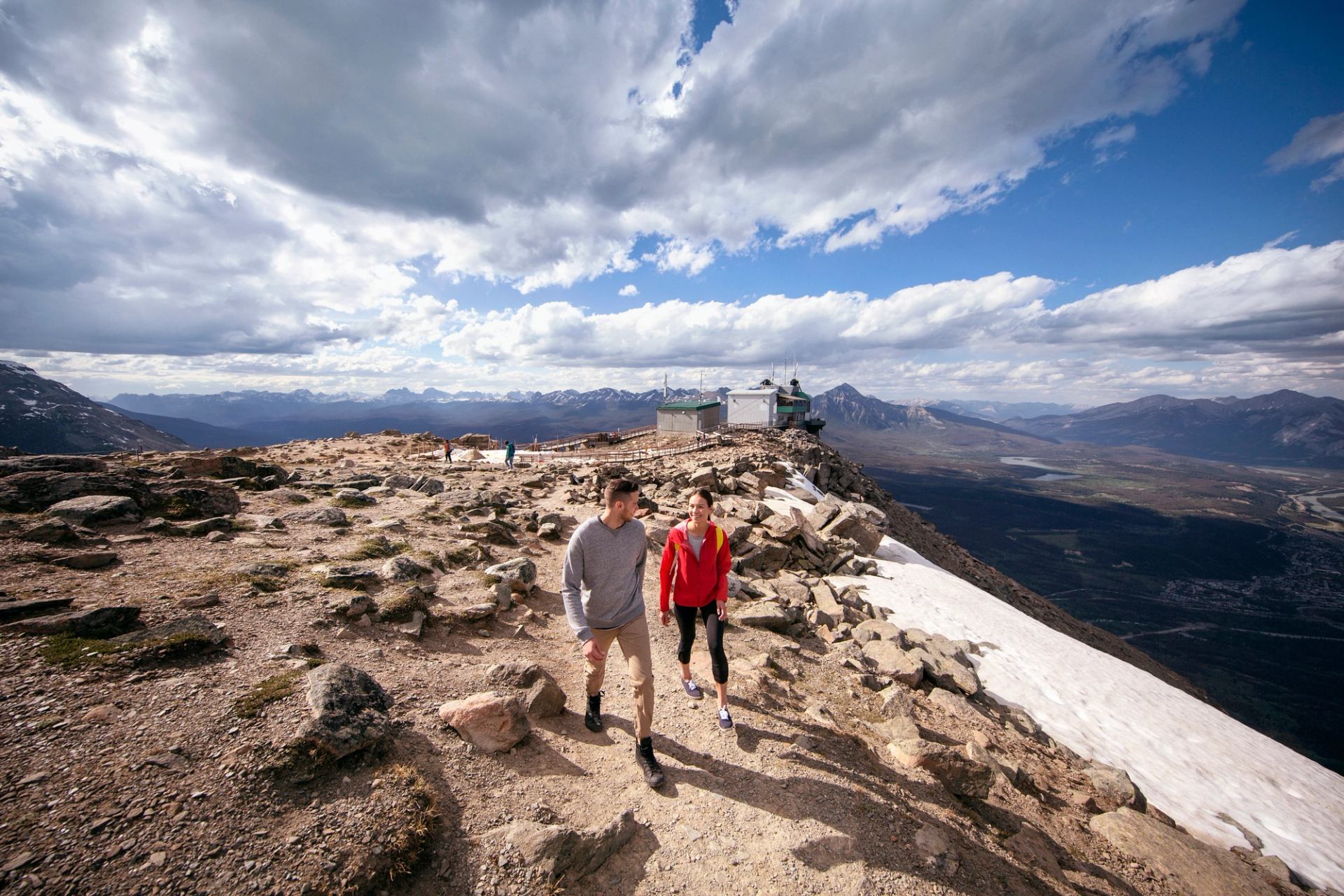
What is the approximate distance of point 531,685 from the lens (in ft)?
22.3

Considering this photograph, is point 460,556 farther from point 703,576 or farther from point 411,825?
point 411,825

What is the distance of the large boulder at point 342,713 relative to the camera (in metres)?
4.68

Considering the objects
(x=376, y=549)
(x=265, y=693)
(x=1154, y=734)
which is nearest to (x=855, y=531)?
(x=1154, y=734)

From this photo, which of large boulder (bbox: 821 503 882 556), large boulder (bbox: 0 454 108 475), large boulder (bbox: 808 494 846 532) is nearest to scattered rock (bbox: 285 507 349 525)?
large boulder (bbox: 0 454 108 475)

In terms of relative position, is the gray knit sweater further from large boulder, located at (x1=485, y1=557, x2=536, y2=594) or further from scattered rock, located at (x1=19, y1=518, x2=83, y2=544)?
scattered rock, located at (x1=19, y1=518, x2=83, y2=544)

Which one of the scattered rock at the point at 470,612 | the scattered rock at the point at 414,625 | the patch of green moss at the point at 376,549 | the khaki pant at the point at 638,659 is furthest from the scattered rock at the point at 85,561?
the khaki pant at the point at 638,659

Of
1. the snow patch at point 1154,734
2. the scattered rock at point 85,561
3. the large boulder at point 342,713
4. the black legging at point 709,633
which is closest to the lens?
the large boulder at point 342,713

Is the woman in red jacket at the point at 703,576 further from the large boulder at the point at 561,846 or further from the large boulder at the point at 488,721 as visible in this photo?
the large boulder at the point at 561,846

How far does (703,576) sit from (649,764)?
237 cm

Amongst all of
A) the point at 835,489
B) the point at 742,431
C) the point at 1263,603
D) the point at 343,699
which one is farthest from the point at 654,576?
the point at 1263,603

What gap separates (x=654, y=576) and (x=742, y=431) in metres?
35.7

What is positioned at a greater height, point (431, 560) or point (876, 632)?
point (431, 560)

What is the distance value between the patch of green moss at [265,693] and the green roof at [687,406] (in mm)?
40907

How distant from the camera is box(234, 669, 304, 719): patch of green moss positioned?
5.03 metres
